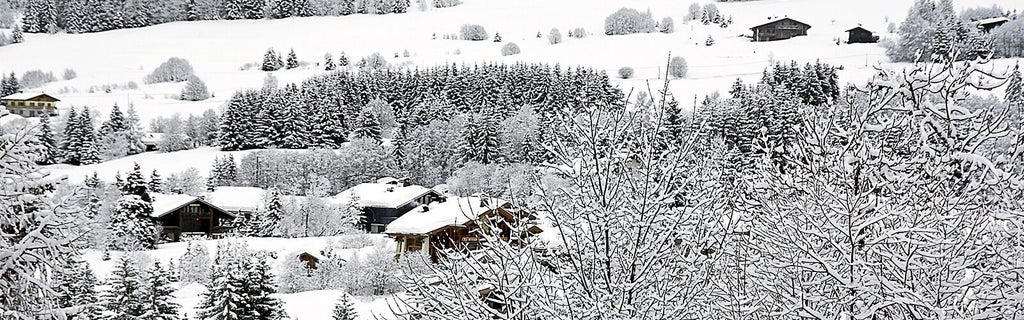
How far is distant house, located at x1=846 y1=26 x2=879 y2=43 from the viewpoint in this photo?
76438 mm

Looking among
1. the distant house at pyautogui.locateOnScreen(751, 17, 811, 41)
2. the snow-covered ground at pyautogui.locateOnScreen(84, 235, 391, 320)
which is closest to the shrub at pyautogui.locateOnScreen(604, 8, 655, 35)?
the distant house at pyautogui.locateOnScreen(751, 17, 811, 41)

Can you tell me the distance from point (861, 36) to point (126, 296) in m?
70.7

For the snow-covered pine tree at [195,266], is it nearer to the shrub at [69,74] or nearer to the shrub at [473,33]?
the shrub at [69,74]

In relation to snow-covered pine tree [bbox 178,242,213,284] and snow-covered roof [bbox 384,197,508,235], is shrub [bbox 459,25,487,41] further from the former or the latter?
snow-covered pine tree [bbox 178,242,213,284]

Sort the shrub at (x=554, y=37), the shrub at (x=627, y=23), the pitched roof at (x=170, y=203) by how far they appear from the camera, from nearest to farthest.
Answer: the pitched roof at (x=170, y=203), the shrub at (x=554, y=37), the shrub at (x=627, y=23)

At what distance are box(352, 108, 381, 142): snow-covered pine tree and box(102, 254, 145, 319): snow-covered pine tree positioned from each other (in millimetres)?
43297

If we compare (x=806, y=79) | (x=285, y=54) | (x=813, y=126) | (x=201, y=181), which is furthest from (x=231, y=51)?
(x=813, y=126)

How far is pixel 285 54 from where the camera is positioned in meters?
95.0

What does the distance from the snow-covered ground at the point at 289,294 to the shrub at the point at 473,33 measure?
197 ft

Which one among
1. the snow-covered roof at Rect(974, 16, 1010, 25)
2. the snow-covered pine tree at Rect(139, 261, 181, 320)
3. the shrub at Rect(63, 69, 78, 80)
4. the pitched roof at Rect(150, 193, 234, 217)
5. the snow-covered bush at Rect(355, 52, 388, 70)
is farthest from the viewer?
the shrub at Rect(63, 69, 78, 80)

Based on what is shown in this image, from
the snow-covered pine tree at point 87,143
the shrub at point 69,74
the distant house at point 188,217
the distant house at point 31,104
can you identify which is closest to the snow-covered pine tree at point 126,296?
the distant house at point 188,217

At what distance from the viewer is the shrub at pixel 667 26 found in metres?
92.4

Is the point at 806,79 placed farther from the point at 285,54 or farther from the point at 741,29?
the point at 285,54

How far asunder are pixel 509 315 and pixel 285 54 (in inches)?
3703
